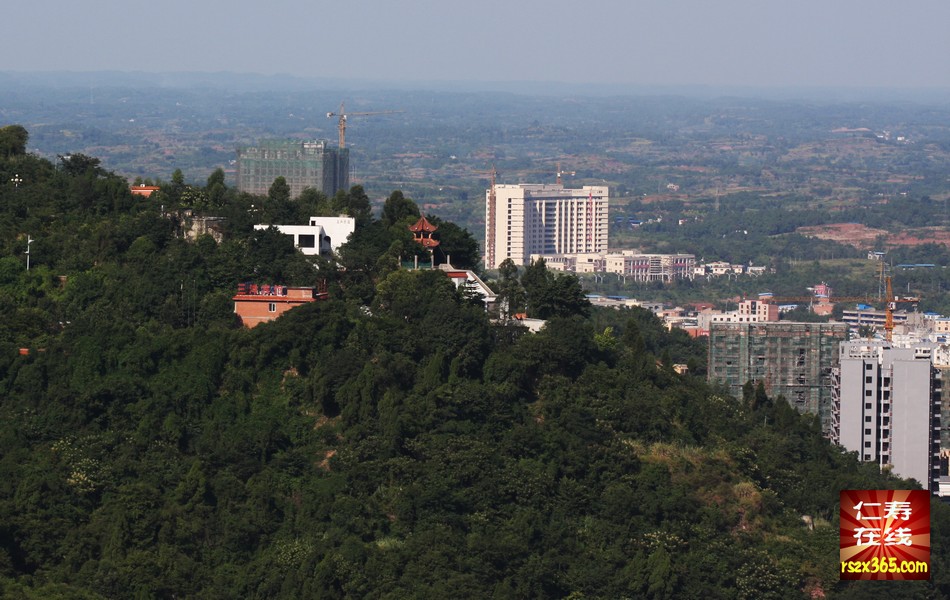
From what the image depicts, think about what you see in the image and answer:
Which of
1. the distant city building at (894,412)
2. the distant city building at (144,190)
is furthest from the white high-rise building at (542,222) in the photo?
the distant city building at (144,190)

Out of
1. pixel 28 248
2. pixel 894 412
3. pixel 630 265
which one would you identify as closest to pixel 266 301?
pixel 28 248

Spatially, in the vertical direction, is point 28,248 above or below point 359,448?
above

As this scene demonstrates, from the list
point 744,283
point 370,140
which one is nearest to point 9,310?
point 744,283

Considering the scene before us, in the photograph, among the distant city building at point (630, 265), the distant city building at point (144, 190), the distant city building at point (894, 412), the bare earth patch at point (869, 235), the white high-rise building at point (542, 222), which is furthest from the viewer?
the bare earth patch at point (869, 235)

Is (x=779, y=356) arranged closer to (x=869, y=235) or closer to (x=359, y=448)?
(x=359, y=448)

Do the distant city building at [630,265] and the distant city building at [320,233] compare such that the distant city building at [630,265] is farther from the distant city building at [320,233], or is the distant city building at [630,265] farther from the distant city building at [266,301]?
the distant city building at [266,301]

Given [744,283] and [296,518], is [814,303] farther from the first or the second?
[296,518]

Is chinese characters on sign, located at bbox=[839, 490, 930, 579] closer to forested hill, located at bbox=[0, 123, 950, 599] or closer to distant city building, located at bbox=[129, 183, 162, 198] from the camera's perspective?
forested hill, located at bbox=[0, 123, 950, 599]
